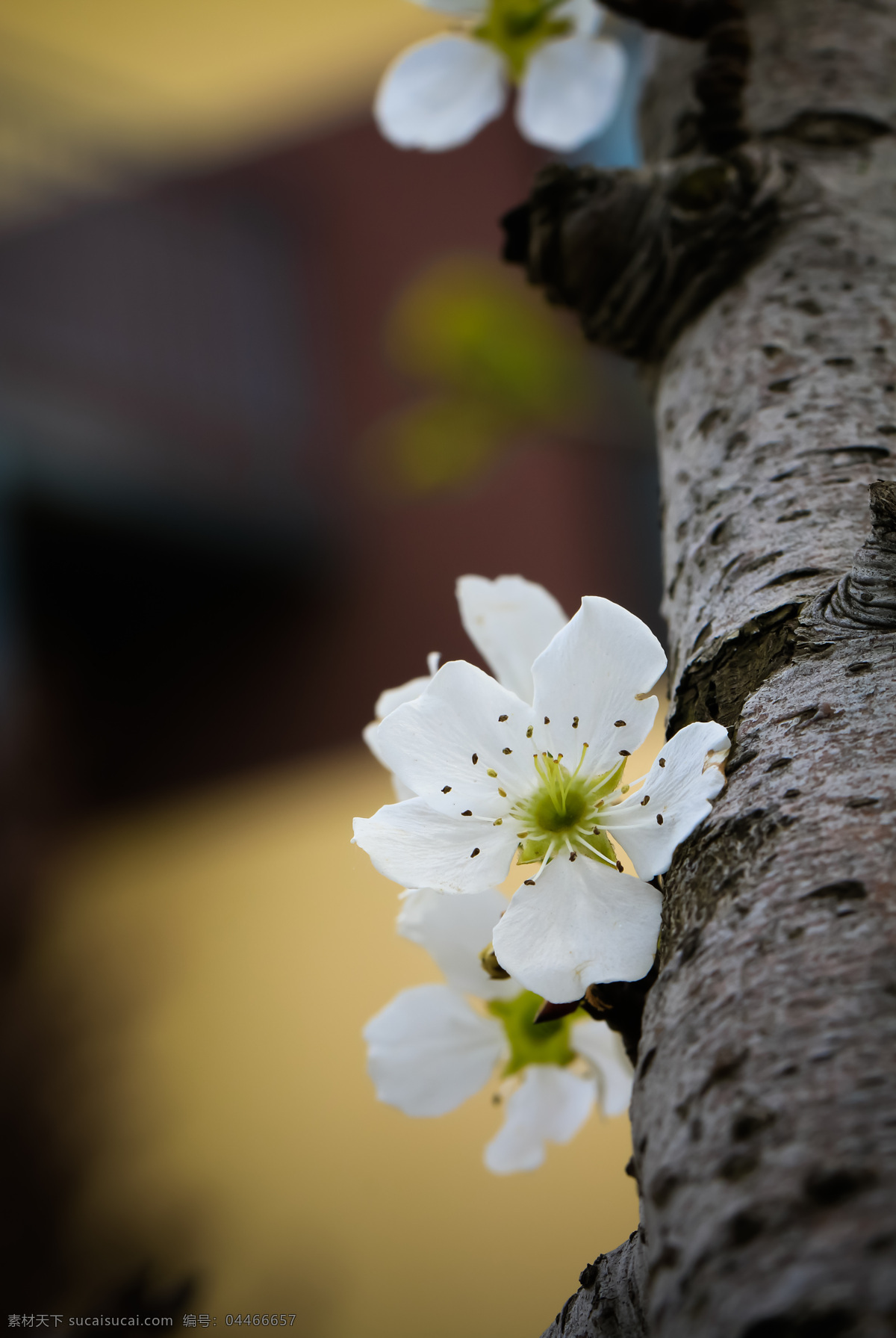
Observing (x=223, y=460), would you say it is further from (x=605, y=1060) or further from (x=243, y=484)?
(x=605, y=1060)

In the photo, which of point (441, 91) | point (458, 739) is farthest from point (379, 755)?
point (441, 91)

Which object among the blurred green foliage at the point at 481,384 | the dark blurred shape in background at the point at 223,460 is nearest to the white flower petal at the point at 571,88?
the blurred green foliage at the point at 481,384

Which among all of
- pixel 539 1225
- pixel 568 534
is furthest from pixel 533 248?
pixel 568 534

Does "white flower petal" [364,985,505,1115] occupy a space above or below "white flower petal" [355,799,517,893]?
below

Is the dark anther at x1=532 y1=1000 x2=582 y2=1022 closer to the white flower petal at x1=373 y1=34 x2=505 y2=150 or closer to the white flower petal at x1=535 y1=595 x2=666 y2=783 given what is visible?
the white flower petal at x1=535 y1=595 x2=666 y2=783

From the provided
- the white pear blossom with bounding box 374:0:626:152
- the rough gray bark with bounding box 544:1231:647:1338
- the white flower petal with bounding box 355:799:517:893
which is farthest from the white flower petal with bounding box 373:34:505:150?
the rough gray bark with bounding box 544:1231:647:1338

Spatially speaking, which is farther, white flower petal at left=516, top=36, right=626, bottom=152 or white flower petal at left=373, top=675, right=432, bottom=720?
white flower petal at left=516, top=36, right=626, bottom=152
